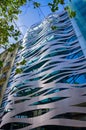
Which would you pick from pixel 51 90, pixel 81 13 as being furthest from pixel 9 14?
pixel 81 13

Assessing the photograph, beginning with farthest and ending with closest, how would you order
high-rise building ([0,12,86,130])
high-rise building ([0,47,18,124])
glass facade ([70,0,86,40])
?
1. high-rise building ([0,47,18,124])
2. glass facade ([70,0,86,40])
3. high-rise building ([0,12,86,130])

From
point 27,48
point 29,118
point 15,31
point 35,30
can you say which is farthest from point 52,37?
point 15,31

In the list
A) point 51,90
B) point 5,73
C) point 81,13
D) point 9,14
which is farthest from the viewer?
point 5,73

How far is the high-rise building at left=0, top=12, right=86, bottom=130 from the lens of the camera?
19297 mm

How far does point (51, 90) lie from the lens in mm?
21906

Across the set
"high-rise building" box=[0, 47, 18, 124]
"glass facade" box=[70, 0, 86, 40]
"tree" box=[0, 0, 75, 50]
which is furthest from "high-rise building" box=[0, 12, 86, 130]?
"tree" box=[0, 0, 75, 50]

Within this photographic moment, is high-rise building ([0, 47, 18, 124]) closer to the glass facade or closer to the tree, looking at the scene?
the glass facade

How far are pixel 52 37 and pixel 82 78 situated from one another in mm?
10022

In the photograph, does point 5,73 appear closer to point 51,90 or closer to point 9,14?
point 51,90

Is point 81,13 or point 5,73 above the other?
point 81,13

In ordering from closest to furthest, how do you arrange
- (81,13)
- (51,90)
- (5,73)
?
1. (51,90)
2. (81,13)
3. (5,73)

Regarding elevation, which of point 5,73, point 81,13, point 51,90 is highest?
point 81,13

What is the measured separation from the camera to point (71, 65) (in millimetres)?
24250

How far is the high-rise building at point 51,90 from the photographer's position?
19297 mm
